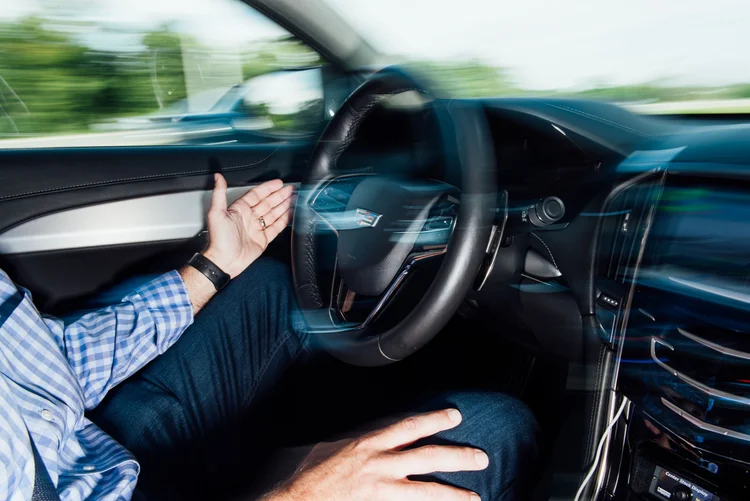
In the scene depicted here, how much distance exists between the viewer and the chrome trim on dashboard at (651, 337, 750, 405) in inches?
33.2

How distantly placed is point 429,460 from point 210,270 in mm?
775

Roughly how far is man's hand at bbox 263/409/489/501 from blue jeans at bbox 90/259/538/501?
0.08 m

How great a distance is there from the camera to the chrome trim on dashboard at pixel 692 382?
0.84 metres

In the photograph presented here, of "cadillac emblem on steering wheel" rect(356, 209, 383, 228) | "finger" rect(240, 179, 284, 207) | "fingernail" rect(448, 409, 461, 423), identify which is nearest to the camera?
"fingernail" rect(448, 409, 461, 423)

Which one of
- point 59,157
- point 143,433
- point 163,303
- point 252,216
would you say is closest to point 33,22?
point 59,157

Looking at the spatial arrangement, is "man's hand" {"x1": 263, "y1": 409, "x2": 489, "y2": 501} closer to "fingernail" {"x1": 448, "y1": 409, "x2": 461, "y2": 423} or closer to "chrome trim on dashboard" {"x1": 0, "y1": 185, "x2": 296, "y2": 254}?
"fingernail" {"x1": 448, "y1": 409, "x2": 461, "y2": 423}

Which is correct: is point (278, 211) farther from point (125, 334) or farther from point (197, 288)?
point (125, 334)

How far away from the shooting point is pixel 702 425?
2.89ft

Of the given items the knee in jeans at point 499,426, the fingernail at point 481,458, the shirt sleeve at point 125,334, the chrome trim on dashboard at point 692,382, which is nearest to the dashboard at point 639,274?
the chrome trim on dashboard at point 692,382

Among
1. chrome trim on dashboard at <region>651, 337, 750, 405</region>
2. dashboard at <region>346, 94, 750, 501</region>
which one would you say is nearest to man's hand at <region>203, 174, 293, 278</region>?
dashboard at <region>346, 94, 750, 501</region>

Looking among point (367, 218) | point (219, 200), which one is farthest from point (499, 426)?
point (219, 200)

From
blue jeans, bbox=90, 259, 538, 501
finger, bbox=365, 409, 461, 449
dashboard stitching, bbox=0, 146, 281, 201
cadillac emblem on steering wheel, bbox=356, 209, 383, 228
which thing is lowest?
blue jeans, bbox=90, 259, 538, 501

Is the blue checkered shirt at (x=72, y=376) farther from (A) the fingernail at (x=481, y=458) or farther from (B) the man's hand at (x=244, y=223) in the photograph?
(A) the fingernail at (x=481, y=458)

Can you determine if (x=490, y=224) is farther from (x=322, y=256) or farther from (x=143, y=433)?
(x=143, y=433)
